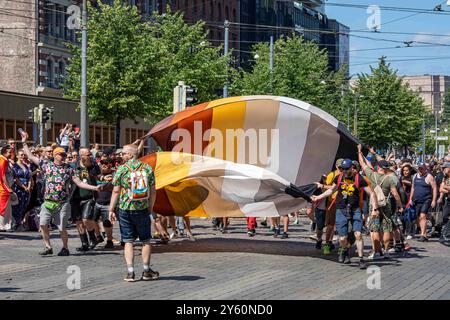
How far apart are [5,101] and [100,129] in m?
10.7

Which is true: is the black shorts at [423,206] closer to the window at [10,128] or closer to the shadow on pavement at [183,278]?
the shadow on pavement at [183,278]

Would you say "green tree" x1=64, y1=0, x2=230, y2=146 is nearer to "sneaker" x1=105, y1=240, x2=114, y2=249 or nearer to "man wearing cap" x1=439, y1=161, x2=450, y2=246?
"man wearing cap" x1=439, y1=161, x2=450, y2=246

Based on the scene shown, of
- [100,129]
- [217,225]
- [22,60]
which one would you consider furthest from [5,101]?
[217,225]

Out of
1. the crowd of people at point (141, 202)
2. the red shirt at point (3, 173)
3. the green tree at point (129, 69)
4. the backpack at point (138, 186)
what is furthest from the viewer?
the green tree at point (129, 69)

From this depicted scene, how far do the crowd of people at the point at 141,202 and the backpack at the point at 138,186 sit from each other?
13 mm

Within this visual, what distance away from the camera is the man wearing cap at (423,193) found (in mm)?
19112

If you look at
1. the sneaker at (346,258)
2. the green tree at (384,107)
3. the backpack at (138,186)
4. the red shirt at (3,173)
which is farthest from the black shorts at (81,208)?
the green tree at (384,107)

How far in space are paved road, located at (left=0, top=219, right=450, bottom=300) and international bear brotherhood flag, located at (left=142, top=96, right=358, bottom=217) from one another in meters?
0.83

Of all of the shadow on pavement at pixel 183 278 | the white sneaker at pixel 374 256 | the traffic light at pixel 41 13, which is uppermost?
the traffic light at pixel 41 13

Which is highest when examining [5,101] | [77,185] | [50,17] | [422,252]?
[50,17]

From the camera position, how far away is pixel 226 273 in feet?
41.1

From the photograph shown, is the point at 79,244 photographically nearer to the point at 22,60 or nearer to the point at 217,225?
the point at 217,225

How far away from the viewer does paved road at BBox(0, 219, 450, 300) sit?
10.6 meters

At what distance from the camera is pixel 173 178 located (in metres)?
Answer: 15.5
